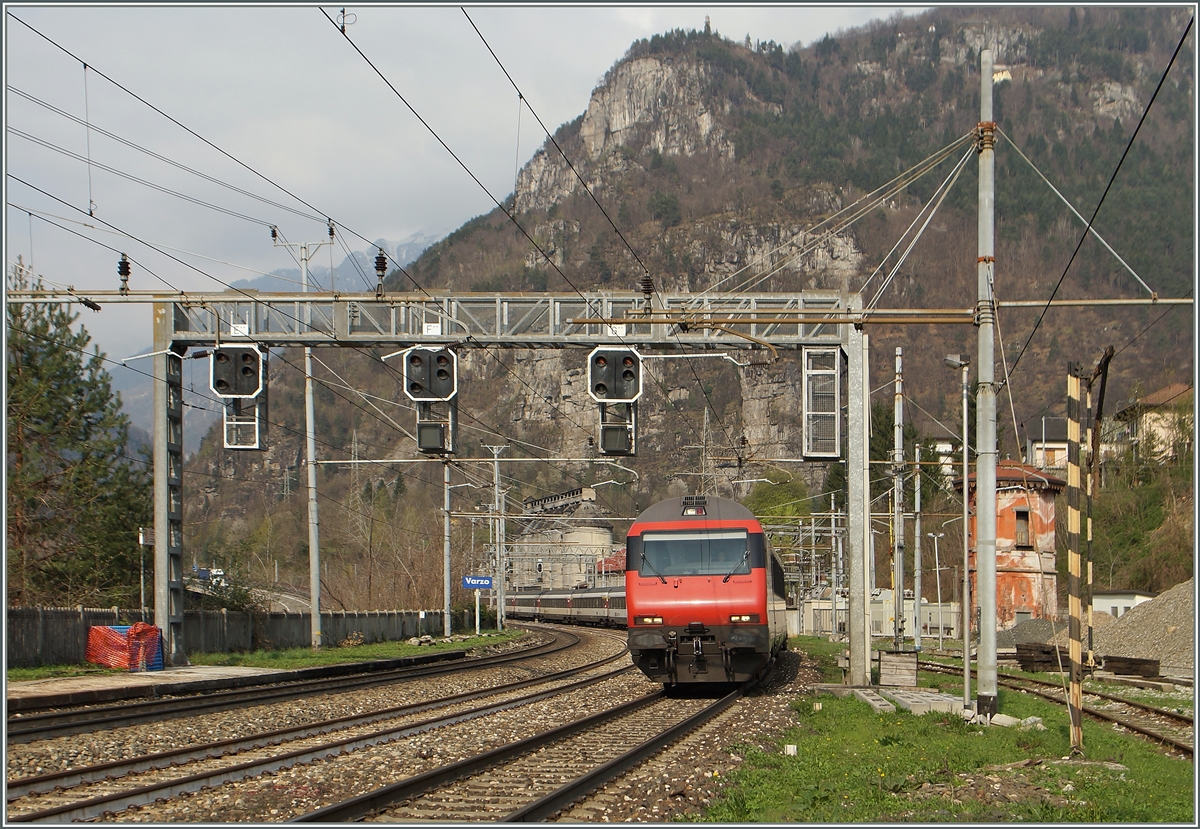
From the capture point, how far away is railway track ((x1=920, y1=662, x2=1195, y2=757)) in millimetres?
14738

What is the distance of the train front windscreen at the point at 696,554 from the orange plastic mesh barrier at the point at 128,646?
422 inches

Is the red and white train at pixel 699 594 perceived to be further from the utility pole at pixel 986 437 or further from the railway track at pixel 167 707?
the railway track at pixel 167 707

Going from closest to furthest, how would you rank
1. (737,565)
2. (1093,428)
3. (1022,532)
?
(737,565) → (1093,428) → (1022,532)

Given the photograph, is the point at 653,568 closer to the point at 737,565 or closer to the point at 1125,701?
the point at 737,565

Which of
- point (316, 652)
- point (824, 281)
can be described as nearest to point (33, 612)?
point (316, 652)

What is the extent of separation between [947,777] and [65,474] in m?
30.2

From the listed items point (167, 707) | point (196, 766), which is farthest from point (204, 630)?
point (196, 766)

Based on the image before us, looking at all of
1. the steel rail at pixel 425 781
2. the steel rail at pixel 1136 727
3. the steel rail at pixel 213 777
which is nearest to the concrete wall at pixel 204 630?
the steel rail at pixel 213 777

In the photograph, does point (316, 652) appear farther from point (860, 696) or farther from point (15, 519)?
point (860, 696)

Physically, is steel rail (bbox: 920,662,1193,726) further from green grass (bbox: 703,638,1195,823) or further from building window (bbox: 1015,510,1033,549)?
building window (bbox: 1015,510,1033,549)

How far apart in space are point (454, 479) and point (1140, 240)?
349ft

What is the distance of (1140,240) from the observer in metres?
153

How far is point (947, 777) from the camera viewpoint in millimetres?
10859

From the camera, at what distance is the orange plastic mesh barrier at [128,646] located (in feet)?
75.0
